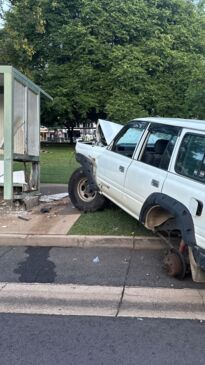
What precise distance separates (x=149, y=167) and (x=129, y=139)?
133 cm

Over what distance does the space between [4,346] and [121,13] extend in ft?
99.6

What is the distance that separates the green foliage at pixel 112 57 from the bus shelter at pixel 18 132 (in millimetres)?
18974

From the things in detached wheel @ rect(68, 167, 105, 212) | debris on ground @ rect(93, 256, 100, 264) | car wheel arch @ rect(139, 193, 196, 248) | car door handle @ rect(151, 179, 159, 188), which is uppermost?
car door handle @ rect(151, 179, 159, 188)

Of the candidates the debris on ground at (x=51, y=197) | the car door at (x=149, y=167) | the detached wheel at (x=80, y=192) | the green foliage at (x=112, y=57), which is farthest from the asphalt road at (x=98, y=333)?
the green foliage at (x=112, y=57)

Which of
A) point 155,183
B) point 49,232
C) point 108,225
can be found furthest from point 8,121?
point 155,183

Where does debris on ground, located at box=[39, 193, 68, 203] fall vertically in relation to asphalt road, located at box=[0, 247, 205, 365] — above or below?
above

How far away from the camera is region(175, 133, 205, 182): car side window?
516 cm

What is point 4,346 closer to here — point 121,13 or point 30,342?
point 30,342

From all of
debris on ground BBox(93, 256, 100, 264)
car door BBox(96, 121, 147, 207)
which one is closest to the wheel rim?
car door BBox(96, 121, 147, 207)

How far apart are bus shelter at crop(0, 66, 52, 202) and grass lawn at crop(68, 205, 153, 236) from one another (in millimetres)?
1687

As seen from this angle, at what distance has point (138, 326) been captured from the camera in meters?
4.48

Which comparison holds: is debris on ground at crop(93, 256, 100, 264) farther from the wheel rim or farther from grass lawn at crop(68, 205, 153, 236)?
the wheel rim

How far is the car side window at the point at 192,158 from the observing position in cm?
516

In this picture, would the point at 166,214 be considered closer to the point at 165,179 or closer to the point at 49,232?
the point at 165,179
